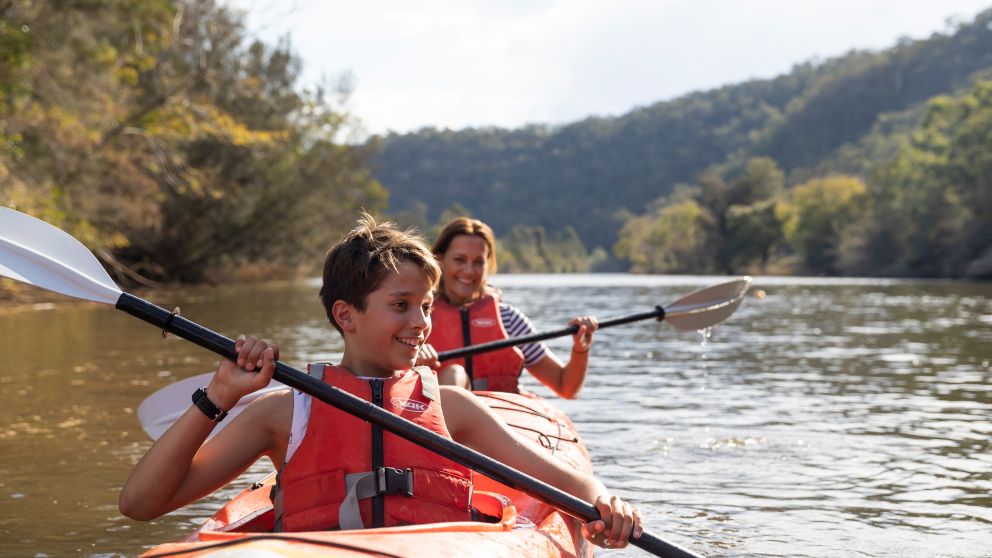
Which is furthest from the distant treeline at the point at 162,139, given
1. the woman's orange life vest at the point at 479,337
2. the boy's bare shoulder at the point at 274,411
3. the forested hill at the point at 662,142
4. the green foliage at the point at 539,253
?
the forested hill at the point at 662,142

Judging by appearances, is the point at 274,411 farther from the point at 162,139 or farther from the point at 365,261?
the point at 162,139

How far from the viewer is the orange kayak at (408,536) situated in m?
2.31

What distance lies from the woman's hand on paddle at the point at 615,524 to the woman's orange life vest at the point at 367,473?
33cm

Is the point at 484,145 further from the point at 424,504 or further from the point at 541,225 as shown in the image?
the point at 424,504

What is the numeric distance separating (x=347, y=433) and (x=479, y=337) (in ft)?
9.59

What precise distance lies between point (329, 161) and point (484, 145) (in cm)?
8575

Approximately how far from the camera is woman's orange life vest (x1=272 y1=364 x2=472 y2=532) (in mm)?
2736

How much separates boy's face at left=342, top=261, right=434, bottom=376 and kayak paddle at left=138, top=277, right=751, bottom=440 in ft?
5.05

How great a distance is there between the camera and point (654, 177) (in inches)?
4813

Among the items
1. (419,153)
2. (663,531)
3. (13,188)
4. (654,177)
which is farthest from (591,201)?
(663,531)

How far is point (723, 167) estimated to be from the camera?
11256 cm

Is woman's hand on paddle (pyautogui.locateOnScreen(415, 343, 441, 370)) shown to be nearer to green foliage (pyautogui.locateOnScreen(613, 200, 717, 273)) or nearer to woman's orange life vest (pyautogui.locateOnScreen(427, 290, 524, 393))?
woman's orange life vest (pyautogui.locateOnScreen(427, 290, 524, 393))

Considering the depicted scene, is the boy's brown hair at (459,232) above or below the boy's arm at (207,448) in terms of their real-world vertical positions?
above

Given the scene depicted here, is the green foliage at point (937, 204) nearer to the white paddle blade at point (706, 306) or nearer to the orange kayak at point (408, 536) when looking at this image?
the white paddle blade at point (706, 306)
